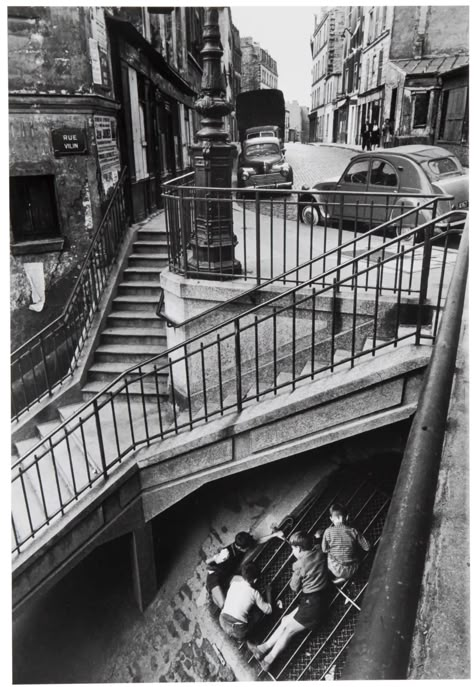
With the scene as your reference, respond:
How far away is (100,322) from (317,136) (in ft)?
102

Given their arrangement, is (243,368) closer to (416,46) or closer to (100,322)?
(100,322)

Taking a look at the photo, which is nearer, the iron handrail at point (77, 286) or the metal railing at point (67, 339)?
the iron handrail at point (77, 286)

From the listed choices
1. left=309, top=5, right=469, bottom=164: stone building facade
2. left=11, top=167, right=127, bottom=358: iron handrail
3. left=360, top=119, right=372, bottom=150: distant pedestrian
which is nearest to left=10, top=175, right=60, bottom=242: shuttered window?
left=11, top=167, right=127, bottom=358: iron handrail

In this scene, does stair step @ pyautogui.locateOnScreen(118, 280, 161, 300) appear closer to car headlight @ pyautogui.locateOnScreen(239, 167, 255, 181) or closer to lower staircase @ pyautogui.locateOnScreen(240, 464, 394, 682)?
lower staircase @ pyautogui.locateOnScreen(240, 464, 394, 682)

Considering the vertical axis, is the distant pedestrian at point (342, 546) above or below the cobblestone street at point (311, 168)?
below

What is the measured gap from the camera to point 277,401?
180 inches

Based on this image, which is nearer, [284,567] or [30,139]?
[284,567]

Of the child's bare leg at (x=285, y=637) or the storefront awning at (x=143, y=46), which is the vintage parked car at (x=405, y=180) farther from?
the child's bare leg at (x=285, y=637)

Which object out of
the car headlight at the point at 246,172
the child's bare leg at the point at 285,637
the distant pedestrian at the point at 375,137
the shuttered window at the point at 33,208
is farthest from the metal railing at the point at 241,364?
the distant pedestrian at the point at 375,137

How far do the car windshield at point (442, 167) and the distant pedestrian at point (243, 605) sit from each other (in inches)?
261

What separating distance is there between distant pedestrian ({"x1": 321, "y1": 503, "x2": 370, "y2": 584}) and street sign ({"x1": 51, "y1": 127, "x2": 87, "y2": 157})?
618cm

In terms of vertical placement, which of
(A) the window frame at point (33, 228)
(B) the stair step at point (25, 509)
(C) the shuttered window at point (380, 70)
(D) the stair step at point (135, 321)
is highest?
(C) the shuttered window at point (380, 70)

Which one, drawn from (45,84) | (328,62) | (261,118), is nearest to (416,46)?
(261,118)

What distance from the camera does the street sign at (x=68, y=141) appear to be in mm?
7277
